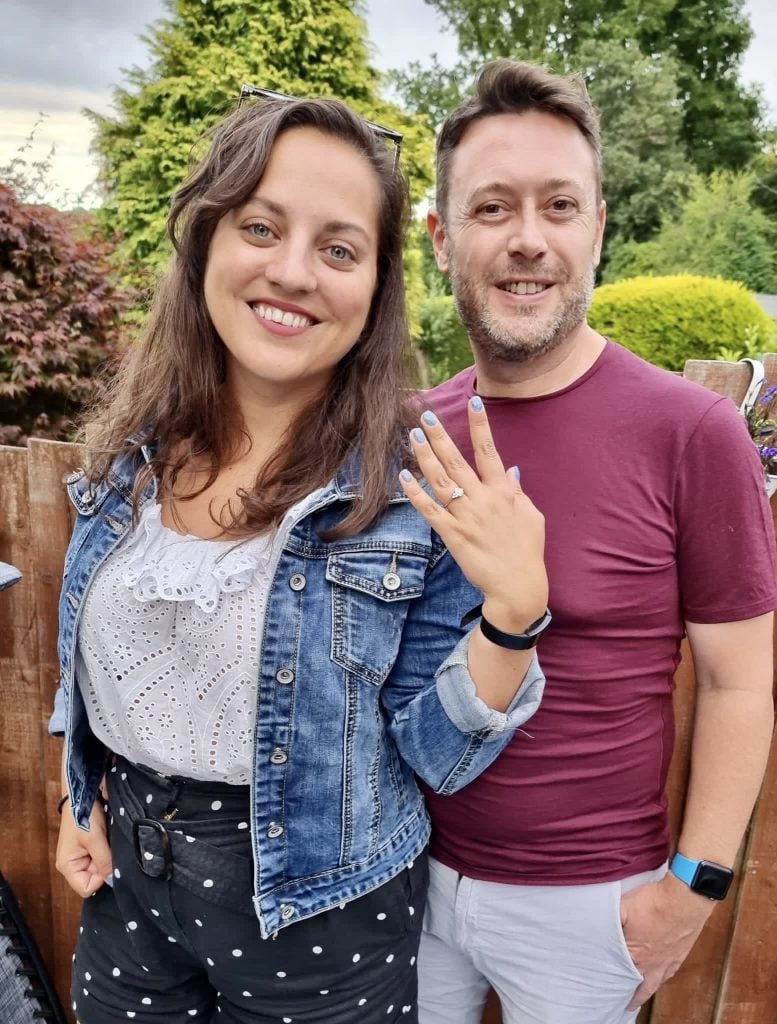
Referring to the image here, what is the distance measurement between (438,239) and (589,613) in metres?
0.89

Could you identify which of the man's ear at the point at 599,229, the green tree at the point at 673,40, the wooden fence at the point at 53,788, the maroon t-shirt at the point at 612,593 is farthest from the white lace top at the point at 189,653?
the green tree at the point at 673,40

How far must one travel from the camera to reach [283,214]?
4.20 feet

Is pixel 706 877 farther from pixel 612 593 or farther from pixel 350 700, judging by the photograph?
pixel 350 700

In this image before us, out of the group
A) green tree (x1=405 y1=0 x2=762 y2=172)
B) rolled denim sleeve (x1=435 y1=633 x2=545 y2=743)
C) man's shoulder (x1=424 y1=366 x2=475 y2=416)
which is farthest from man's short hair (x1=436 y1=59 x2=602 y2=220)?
green tree (x1=405 y1=0 x2=762 y2=172)

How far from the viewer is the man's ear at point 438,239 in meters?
1.69

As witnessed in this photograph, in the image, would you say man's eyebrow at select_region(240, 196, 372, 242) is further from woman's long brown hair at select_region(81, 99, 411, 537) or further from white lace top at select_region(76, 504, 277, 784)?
white lace top at select_region(76, 504, 277, 784)

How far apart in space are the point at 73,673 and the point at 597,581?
96 centimetres

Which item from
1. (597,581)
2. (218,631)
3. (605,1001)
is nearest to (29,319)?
(218,631)

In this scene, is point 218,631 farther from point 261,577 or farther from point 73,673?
point 73,673

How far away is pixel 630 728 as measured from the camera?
1454mm

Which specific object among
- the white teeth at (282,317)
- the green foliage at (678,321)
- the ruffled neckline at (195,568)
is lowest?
the ruffled neckline at (195,568)

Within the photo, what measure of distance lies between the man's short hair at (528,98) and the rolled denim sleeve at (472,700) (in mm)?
1023

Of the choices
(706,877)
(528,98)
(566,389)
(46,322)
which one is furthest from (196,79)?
(706,877)

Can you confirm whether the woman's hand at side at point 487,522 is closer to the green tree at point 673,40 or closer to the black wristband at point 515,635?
the black wristband at point 515,635
